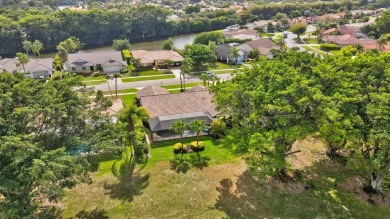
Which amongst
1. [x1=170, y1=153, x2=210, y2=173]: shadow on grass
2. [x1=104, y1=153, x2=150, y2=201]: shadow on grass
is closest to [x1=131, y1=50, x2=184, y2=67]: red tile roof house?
[x1=104, y1=153, x2=150, y2=201]: shadow on grass

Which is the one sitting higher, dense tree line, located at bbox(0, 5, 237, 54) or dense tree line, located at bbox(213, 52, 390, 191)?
dense tree line, located at bbox(0, 5, 237, 54)

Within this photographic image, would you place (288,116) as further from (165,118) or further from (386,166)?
(165,118)

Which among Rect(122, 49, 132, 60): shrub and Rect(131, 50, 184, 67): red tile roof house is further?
Rect(122, 49, 132, 60): shrub

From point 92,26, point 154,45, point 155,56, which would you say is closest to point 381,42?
point 155,56

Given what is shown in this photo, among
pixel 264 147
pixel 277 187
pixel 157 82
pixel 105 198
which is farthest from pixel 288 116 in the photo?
pixel 157 82

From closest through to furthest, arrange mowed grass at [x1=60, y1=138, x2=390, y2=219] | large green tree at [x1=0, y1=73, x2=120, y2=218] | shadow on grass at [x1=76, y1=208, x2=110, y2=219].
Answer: large green tree at [x1=0, y1=73, x2=120, y2=218], shadow on grass at [x1=76, y1=208, x2=110, y2=219], mowed grass at [x1=60, y1=138, x2=390, y2=219]

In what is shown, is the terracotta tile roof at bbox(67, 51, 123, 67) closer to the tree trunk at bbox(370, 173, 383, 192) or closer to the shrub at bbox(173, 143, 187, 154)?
the shrub at bbox(173, 143, 187, 154)

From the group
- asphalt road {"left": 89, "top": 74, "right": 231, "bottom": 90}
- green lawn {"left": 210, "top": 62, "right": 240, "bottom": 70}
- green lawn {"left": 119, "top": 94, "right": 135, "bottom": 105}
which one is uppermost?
green lawn {"left": 210, "top": 62, "right": 240, "bottom": 70}
